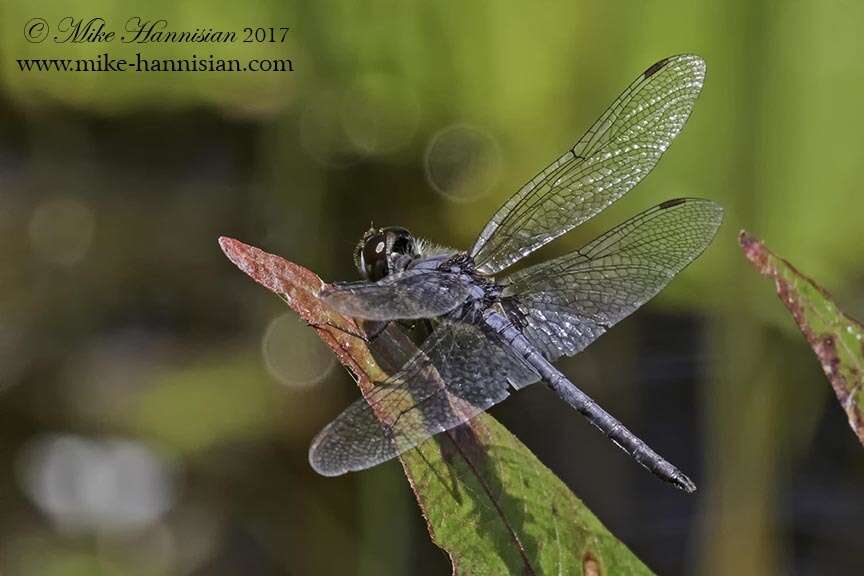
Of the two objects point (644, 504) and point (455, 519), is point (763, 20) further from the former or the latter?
point (455, 519)

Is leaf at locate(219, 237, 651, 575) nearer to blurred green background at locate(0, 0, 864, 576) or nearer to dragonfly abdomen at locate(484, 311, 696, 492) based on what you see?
dragonfly abdomen at locate(484, 311, 696, 492)

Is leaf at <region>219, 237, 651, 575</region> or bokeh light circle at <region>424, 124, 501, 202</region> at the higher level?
bokeh light circle at <region>424, 124, 501, 202</region>

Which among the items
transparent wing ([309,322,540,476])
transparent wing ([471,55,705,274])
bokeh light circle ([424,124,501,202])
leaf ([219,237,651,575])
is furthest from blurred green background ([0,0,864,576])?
leaf ([219,237,651,575])

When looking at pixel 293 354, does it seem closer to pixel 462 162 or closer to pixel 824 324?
pixel 462 162

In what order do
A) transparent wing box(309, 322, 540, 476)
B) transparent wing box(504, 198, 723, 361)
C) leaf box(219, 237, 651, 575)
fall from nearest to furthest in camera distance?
leaf box(219, 237, 651, 575)
transparent wing box(309, 322, 540, 476)
transparent wing box(504, 198, 723, 361)

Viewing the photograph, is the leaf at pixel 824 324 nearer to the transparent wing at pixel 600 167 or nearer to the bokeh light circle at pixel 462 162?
the transparent wing at pixel 600 167

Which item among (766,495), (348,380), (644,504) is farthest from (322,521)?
(766,495)

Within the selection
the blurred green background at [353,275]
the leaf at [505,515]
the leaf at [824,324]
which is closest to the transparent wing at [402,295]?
the leaf at [505,515]
